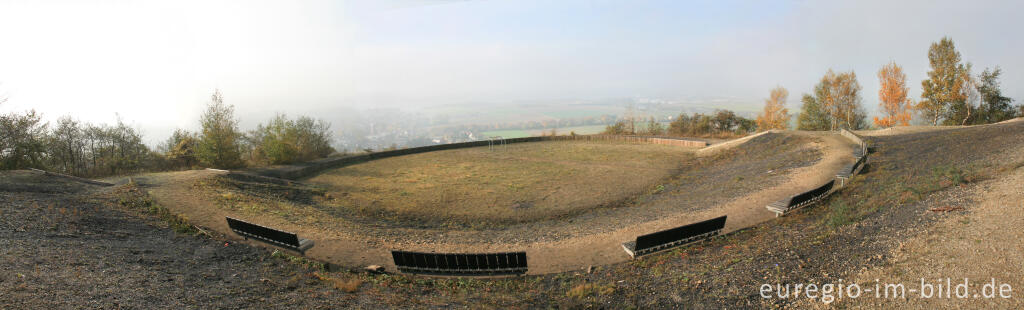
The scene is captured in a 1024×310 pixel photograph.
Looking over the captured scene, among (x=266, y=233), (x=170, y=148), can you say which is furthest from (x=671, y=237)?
(x=170, y=148)

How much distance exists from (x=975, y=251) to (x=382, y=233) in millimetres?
13302

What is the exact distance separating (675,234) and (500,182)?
41.7 feet

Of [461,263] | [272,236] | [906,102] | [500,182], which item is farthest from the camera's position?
[906,102]

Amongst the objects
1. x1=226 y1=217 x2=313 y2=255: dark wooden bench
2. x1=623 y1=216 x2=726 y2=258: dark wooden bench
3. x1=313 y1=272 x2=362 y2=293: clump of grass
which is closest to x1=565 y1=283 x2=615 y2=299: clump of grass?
x1=623 y1=216 x2=726 y2=258: dark wooden bench

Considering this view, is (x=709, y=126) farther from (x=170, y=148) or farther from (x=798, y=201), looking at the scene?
(x=170, y=148)

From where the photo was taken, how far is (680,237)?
959cm

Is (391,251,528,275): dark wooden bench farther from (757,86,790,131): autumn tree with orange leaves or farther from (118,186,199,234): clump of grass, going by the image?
(757,86,790,131): autumn tree with orange leaves

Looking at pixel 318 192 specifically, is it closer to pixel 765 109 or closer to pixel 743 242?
pixel 743 242

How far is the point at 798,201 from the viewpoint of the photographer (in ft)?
36.9

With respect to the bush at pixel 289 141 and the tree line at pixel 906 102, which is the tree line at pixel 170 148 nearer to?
the bush at pixel 289 141

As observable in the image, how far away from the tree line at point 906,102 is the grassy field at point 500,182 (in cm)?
2442

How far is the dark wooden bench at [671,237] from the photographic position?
9203 mm

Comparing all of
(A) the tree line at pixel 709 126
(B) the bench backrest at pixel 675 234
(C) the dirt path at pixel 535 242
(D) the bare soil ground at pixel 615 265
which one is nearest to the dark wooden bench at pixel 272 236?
(C) the dirt path at pixel 535 242

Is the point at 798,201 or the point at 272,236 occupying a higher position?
the point at 798,201
